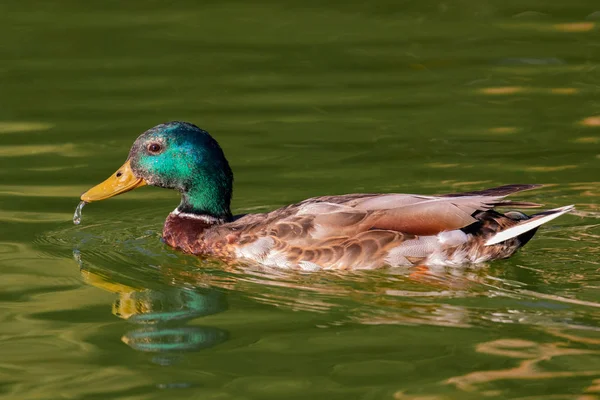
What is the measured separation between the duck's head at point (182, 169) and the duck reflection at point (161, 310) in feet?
2.44

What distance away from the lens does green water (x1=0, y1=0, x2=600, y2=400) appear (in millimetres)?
7473

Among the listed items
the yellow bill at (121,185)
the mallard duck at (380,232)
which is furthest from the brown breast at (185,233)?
the yellow bill at (121,185)

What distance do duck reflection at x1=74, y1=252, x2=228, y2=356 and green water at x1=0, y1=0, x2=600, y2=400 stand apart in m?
0.02

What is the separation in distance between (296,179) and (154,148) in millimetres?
1844

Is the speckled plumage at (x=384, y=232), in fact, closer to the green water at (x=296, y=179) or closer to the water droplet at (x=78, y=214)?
the green water at (x=296, y=179)

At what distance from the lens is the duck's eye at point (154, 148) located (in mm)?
10016

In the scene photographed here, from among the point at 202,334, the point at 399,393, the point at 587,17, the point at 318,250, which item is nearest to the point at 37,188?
the point at 318,250

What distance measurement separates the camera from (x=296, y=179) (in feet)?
37.9

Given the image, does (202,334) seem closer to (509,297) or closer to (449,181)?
(509,297)

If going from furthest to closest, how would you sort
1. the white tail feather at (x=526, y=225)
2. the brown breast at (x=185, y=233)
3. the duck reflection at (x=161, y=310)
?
the brown breast at (x=185, y=233) → the white tail feather at (x=526, y=225) → the duck reflection at (x=161, y=310)

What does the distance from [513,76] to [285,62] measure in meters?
2.47

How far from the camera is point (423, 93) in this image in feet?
45.5

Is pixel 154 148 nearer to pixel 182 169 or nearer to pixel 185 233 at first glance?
pixel 182 169

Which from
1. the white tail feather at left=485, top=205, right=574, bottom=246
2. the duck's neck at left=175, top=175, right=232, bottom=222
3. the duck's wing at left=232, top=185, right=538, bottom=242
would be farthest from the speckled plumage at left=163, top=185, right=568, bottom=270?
the duck's neck at left=175, top=175, right=232, bottom=222
